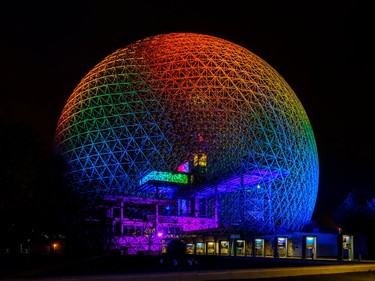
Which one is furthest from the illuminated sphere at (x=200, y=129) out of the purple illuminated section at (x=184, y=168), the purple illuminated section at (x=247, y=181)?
the purple illuminated section at (x=184, y=168)

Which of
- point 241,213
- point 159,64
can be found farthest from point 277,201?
point 159,64

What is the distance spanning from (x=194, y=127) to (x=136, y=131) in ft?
18.8

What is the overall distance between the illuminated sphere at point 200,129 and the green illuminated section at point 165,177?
829 millimetres

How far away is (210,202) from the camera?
5569 centimetres

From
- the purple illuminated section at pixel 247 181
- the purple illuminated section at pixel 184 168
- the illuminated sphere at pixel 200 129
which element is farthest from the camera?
the purple illuminated section at pixel 184 168

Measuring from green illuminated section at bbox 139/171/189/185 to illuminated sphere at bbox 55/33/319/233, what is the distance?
829mm

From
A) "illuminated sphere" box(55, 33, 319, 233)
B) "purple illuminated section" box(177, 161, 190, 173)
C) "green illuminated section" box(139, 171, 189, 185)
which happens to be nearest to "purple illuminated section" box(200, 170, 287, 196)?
"illuminated sphere" box(55, 33, 319, 233)

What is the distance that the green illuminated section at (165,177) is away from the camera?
47.9 meters

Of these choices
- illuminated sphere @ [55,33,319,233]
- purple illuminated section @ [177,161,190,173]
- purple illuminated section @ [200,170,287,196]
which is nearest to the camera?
purple illuminated section @ [200,170,287,196]

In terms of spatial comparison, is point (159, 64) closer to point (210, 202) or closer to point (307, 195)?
point (210, 202)

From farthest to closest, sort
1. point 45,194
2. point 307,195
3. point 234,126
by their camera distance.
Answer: point 307,195, point 234,126, point 45,194

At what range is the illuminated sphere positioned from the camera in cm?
4806

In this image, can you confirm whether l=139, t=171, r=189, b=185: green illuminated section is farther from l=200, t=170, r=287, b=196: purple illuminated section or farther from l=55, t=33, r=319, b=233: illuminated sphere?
l=200, t=170, r=287, b=196: purple illuminated section

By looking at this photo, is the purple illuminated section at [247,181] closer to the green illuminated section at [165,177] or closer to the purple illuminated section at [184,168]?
the purple illuminated section at [184,168]
